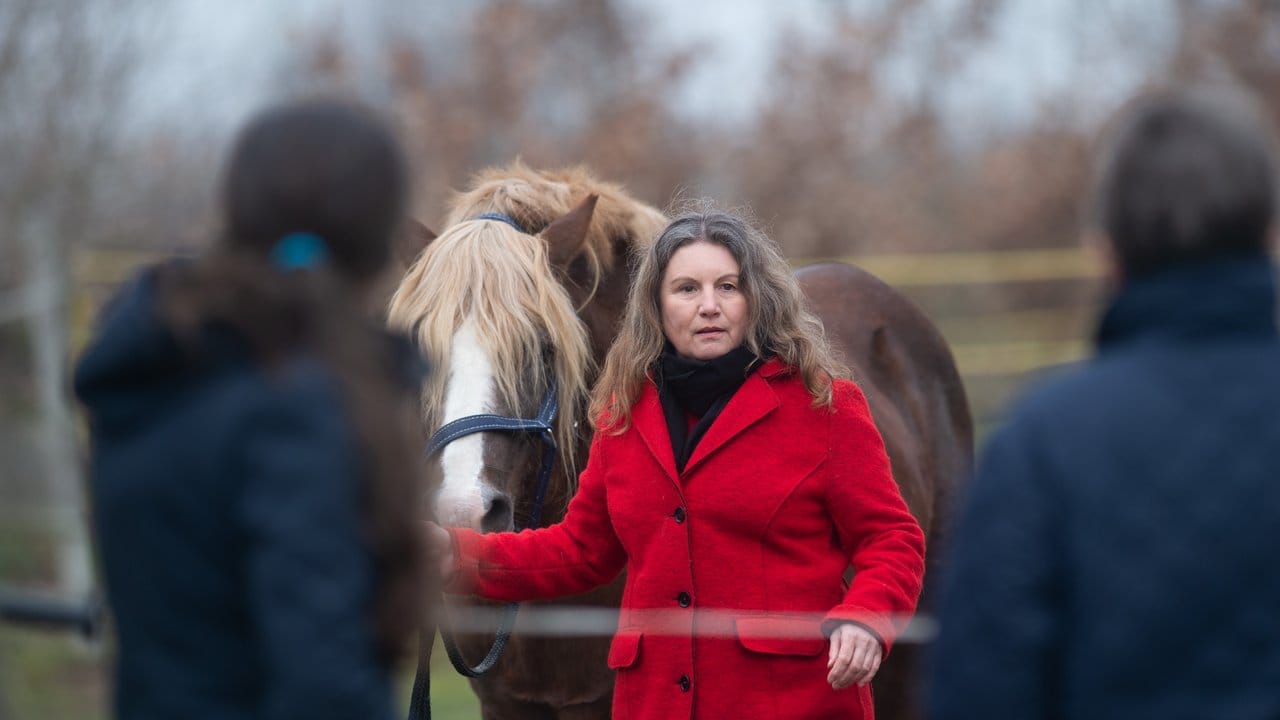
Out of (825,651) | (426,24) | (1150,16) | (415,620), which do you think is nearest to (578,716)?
(825,651)

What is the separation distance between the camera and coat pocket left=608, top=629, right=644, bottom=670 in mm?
2660

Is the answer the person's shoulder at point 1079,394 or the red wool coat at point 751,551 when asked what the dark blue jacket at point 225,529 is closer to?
the person's shoulder at point 1079,394

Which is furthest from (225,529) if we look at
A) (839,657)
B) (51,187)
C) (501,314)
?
(51,187)

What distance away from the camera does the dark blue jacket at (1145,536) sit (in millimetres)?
1536

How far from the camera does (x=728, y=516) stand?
2.61 m

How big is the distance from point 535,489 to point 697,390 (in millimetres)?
567

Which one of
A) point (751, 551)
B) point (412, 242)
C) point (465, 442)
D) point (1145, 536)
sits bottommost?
point (751, 551)

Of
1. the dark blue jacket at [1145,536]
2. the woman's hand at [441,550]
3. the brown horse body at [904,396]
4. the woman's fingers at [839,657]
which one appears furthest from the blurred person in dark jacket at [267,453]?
the brown horse body at [904,396]

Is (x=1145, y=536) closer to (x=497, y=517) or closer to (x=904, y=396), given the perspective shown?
(x=497, y=517)

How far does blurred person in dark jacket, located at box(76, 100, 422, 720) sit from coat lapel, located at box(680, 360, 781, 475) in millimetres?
1105

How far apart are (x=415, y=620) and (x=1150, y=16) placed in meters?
15.2

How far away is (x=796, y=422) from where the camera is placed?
2.67 m

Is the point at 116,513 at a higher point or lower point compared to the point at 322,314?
lower

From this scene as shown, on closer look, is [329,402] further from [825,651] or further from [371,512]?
[825,651]
